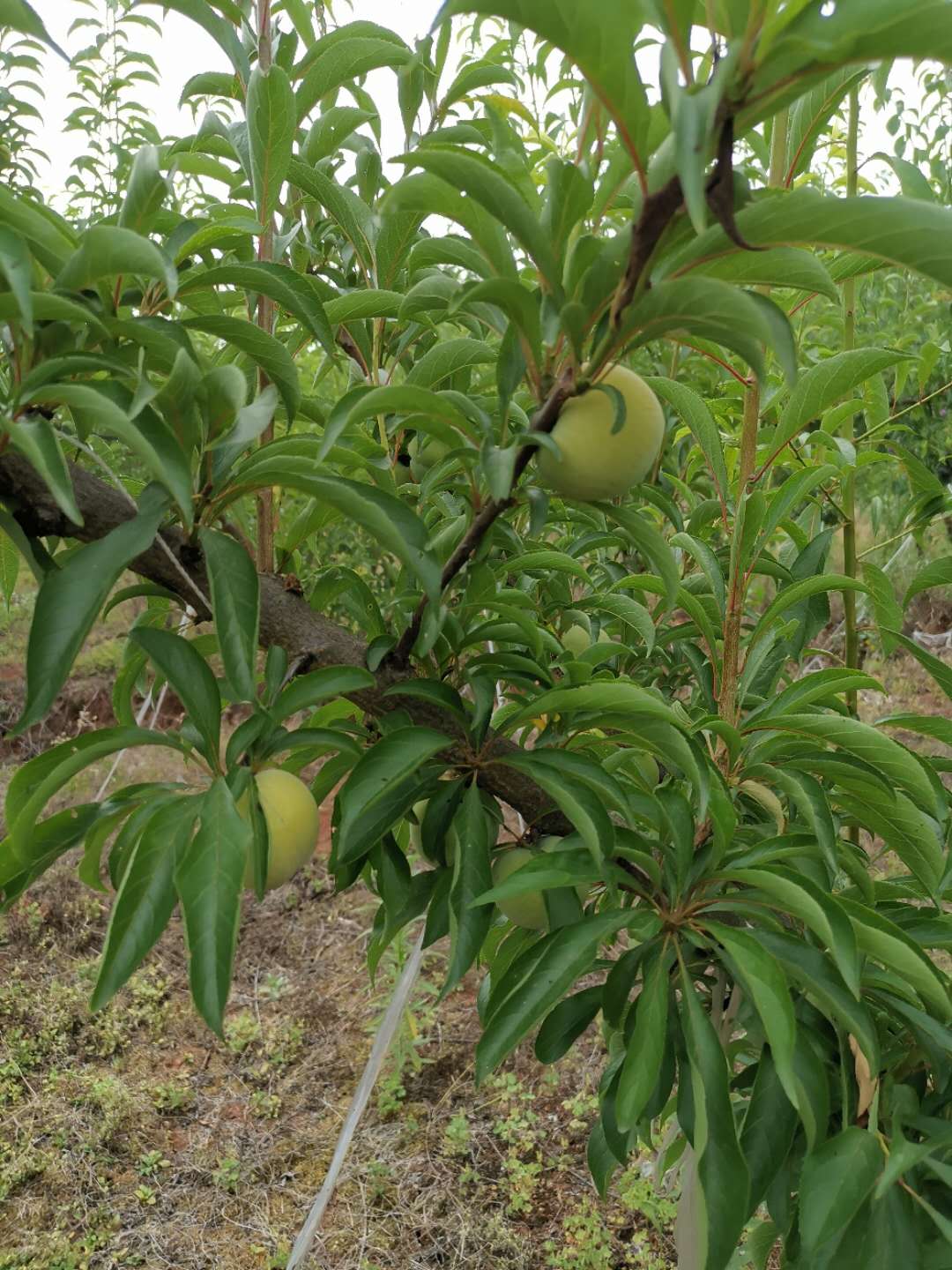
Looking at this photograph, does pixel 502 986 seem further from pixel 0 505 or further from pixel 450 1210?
pixel 450 1210

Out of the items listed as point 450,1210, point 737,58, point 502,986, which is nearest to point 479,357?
point 737,58

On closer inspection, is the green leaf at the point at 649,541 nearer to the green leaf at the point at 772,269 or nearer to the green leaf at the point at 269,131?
the green leaf at the point at 772,269

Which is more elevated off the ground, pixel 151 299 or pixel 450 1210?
pixel 151 299

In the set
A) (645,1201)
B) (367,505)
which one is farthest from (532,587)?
(645,1201)

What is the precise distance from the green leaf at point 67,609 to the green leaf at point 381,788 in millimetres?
191

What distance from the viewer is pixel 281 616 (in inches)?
27.5

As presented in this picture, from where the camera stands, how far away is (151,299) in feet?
2.15

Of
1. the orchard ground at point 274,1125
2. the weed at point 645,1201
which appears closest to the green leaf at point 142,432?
the orchard ground at point 274,1125

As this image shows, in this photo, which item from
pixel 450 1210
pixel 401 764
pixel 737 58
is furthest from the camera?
pixel 450 1210

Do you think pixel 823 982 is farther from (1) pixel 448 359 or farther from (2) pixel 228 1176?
(2) pixel 228 1176

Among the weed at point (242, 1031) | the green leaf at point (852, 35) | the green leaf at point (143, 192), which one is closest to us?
the green leaf at point (852, 35)

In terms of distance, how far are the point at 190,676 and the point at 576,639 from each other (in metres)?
0.54

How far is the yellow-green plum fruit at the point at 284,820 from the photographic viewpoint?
0.68m

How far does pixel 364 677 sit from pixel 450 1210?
5.73ft
